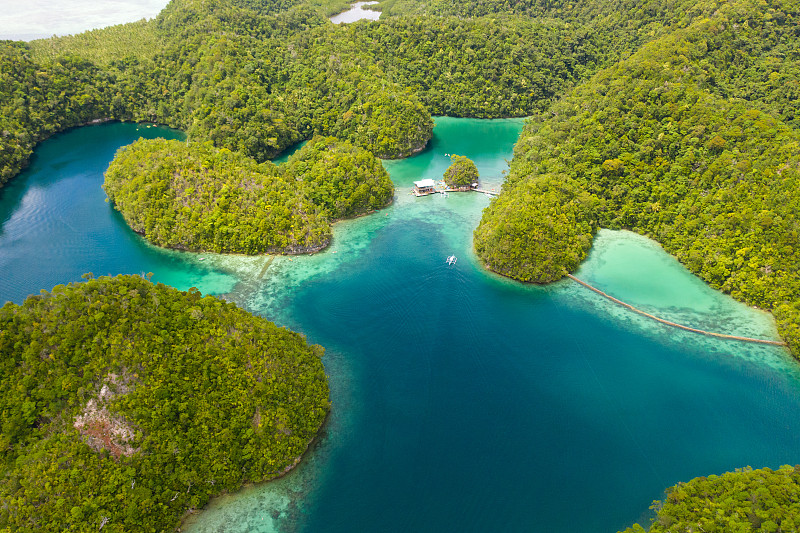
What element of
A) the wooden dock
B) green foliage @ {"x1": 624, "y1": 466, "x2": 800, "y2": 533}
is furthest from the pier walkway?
the wooden dock

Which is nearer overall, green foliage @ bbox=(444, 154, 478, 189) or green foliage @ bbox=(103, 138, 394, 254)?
green foliage @ bbox=(103, 138, 394, 254)

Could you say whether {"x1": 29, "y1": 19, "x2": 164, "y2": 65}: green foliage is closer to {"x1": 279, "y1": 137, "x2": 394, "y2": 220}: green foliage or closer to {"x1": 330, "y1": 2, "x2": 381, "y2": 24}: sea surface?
{"x1": 330, "y1": 2, "x2": 381, "y2": 24}: sea surface

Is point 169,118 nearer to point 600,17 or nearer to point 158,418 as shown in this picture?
point 158,418

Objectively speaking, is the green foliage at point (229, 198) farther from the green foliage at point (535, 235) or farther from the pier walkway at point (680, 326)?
the pier walkway at point (680, 326)

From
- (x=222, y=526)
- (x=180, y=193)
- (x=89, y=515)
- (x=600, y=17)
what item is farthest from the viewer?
(x=600, y=17)

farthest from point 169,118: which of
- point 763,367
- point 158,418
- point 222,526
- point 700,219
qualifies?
point 763,367

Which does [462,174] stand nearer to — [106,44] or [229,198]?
[229,198]
